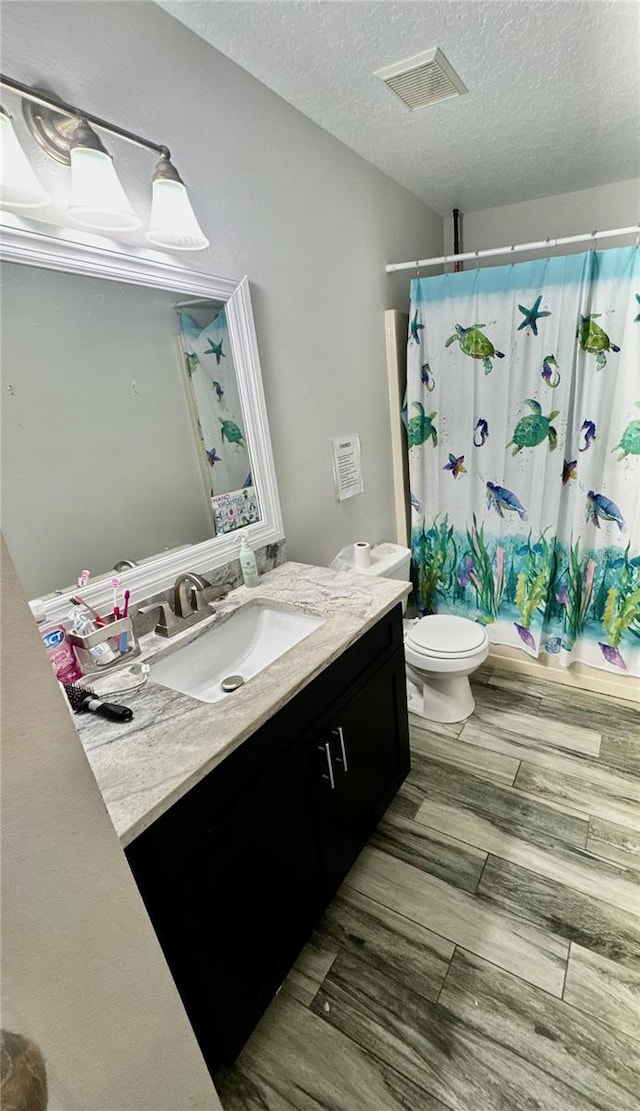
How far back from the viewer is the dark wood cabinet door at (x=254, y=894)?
899 mm

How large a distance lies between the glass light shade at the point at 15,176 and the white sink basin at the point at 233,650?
3.39 ft

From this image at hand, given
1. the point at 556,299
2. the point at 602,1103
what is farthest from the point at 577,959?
the point at 556,299

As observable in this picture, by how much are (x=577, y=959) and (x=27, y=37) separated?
8.11 feet

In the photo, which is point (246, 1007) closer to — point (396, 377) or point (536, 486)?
point (536, 486)

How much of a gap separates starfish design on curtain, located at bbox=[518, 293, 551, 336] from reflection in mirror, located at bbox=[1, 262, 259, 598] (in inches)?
52.7

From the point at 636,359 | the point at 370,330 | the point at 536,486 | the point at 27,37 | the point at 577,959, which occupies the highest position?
the point at 27,37

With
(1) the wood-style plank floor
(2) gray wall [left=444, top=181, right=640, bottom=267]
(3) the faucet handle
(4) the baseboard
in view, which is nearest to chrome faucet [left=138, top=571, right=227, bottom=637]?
(3) the faucet handle

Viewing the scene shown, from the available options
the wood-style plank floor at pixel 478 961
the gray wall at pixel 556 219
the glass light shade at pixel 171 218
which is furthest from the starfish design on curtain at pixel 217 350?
the gray wall at pixel 556 219

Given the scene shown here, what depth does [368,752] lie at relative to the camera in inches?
56.2

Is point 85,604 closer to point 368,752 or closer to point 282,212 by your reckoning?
point 368,752

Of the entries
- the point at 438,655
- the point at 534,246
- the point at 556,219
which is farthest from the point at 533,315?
the point at 438,655

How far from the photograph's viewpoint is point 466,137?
180 centimetres

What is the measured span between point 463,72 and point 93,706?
6.87ft

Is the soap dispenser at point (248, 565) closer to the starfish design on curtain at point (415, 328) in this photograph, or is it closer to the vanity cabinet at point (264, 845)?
the vanity cabinet at point (264, 845)
